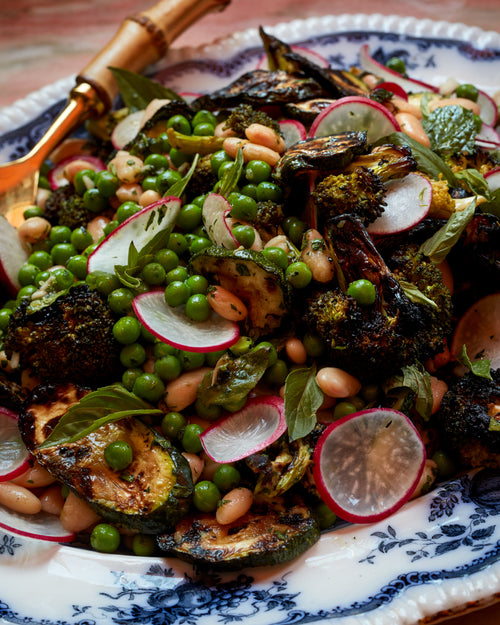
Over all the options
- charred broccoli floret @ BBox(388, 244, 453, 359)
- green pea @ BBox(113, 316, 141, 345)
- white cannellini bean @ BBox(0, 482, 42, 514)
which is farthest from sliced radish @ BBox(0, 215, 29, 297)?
charred broccoli floret @ BBox(388, 244, 453, 359)

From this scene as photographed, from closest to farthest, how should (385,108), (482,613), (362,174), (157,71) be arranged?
(482,613), (362,174), (385,108), (157,71)

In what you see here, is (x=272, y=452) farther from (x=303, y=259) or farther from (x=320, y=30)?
(x=320, y=30)

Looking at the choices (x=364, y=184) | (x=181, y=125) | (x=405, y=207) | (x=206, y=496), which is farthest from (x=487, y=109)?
(x=206, y=496)

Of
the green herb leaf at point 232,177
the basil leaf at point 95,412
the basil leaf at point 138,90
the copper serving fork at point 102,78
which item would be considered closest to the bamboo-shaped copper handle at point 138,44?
the copper serving fork at point 102,78

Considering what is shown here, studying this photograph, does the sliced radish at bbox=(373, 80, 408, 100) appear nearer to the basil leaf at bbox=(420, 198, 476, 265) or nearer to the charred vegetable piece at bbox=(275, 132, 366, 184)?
the charred vegetable piece at bbox=(275, 132, 366, 184)

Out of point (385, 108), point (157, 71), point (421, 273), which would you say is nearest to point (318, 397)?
point (421, 273)

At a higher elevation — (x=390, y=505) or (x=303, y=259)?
(x=303, y=259)

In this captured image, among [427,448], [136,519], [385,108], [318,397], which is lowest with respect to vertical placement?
[427,448]
